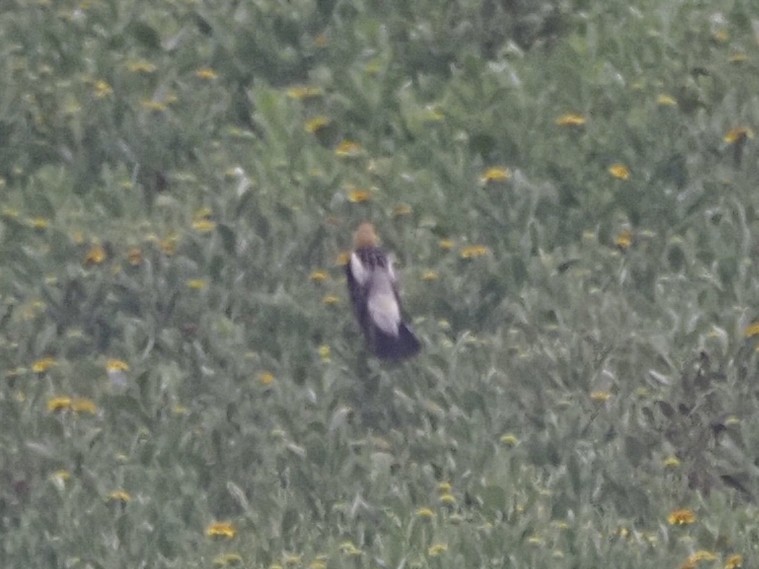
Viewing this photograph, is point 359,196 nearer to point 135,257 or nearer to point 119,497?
point 135,257

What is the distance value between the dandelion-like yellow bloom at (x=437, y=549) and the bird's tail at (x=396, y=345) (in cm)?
147

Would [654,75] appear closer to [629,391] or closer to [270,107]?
[270,107]

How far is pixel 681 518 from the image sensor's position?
641cm

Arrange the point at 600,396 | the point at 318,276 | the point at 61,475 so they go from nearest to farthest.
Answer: the point at 61,475
the point at 600,396
the point at 318,276

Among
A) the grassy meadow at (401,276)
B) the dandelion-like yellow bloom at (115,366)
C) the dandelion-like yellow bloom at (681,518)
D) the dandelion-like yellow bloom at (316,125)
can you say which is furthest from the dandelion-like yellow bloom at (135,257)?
the dandelion-like yellow bloom at (681,518)

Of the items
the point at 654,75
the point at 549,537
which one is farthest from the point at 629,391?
the point at 654,75

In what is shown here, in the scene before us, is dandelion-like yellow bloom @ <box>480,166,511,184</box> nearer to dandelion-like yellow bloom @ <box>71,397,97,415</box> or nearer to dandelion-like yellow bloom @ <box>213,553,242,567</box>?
dandelion-like yellow bloom @ <box>71,397,97,415</box>

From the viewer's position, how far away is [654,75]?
960 cm

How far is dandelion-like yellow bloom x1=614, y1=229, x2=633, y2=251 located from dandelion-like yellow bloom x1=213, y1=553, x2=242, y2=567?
8.25ft

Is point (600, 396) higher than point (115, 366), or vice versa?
point (600, 396)

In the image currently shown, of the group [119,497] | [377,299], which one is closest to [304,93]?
[377,299]

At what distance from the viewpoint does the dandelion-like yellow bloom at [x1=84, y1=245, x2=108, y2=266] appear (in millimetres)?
8469

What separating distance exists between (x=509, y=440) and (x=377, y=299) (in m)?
1.02

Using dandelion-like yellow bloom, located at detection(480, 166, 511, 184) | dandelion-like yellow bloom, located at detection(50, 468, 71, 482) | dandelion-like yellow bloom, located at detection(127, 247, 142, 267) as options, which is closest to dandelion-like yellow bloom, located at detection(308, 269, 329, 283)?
dandelion-like yellow bloom, located at detection(127, 247, 142, 267)
